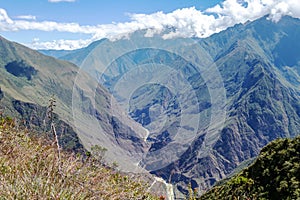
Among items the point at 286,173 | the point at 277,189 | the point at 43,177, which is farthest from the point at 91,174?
the point at 286,173

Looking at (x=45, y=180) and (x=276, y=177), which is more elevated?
(x=45, y=180)

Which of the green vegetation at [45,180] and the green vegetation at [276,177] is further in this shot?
the green vegetation at [276,177]

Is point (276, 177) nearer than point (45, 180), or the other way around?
point (45, 180)

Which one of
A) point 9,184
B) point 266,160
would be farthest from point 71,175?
point 266,160

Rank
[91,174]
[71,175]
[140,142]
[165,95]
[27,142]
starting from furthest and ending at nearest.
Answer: [140,142]
[165,95]
[27,142]
[91,174]
[71,175]

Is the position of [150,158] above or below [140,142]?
above

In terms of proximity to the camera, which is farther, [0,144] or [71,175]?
[0,144]

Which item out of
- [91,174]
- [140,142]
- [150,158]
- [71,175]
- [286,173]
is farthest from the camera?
[140,142]

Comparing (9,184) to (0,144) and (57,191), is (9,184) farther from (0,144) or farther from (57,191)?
(0,144)

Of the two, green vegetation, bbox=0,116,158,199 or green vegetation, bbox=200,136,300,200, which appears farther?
green vegetation, bbox=200,136,300,200

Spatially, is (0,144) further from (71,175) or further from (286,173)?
(286,173)

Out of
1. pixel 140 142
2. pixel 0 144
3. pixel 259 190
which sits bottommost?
pixel 140 142
